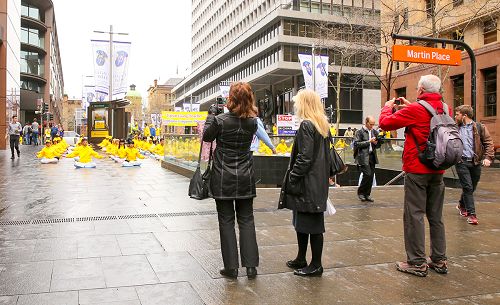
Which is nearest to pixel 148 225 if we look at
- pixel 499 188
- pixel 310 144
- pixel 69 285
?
pixel 69 285

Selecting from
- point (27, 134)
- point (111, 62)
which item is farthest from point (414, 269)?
point (27, 134)

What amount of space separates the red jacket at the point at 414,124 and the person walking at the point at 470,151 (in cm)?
286

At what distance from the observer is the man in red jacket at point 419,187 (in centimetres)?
490

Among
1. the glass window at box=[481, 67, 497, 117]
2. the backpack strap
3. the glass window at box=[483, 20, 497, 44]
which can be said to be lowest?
the backpack strap

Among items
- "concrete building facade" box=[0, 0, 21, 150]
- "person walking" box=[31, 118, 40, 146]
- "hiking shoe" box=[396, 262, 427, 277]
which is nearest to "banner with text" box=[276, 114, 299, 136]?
"concrete building facade" box=[0, 0, 21, 150]

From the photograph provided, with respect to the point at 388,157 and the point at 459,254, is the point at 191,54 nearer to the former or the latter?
the point at 388,157

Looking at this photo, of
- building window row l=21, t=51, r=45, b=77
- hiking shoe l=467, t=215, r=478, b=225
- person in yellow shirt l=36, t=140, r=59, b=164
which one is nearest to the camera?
hiking shoe l=467, t=215, r=478, b=225

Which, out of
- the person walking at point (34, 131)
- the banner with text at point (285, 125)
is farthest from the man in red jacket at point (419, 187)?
the person walking at point (34, 131)

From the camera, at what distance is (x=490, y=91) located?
32.1 meters

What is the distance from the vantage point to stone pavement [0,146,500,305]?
4184 millimetres

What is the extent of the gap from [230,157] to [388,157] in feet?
39.6

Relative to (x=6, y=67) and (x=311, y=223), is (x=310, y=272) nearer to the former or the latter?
(x=311, y=223)

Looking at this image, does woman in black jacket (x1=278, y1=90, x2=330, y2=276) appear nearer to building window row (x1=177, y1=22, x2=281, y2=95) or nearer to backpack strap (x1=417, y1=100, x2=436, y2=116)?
backpack strap (x1=417, y1=100, x2=436, y2=116)

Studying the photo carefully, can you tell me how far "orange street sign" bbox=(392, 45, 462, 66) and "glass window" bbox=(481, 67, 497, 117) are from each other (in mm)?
21879
